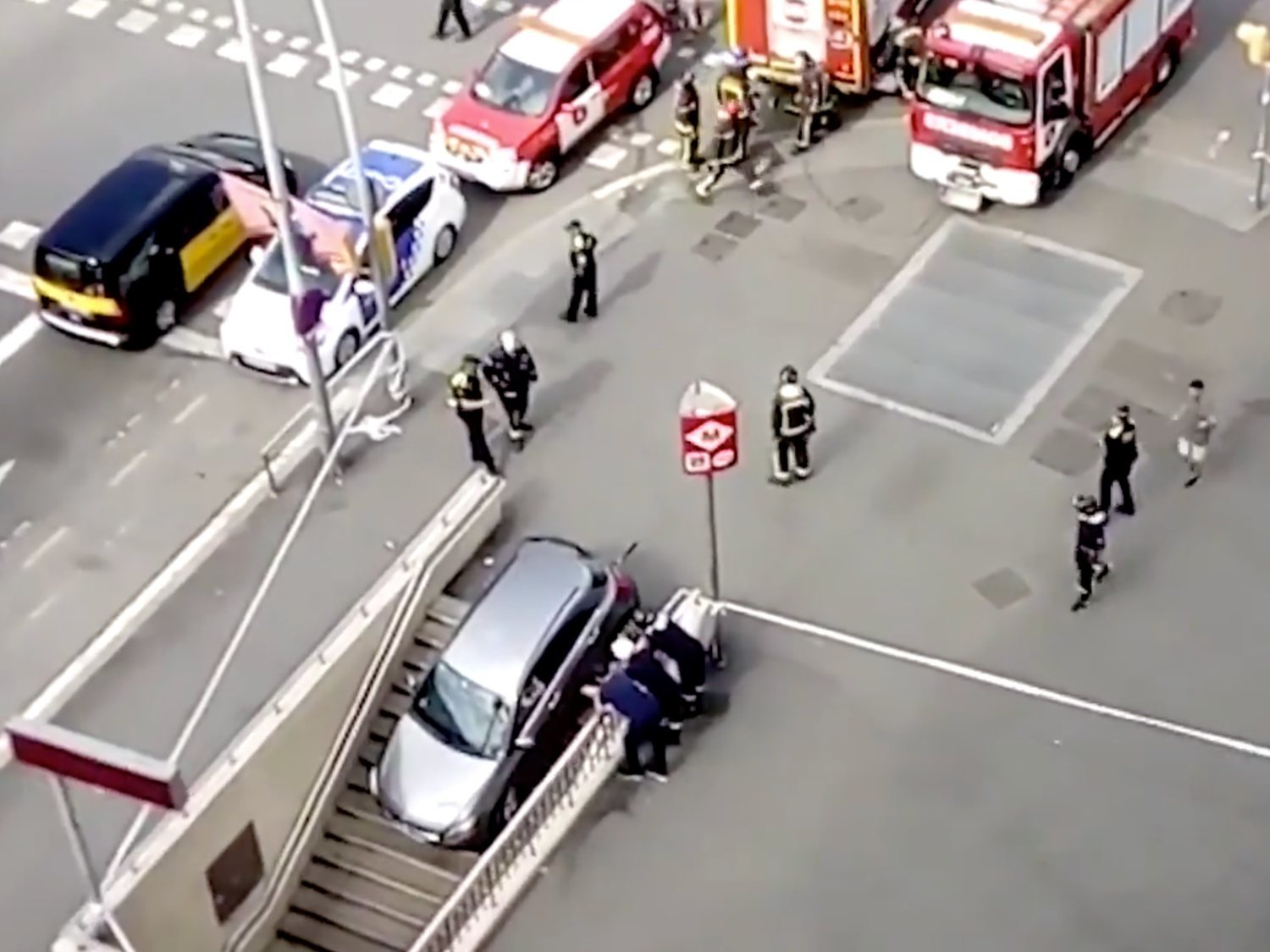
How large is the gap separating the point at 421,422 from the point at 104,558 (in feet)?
13.0

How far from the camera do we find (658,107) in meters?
34.8

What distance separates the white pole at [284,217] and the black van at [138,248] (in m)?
2.92

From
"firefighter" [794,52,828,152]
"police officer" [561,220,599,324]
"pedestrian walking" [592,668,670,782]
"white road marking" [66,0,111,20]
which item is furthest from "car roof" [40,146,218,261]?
"pedestrian walking" [592,668,670,782]

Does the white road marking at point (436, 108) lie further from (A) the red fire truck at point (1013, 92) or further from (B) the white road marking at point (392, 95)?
(A) the red fire truck at point (1013, 92)

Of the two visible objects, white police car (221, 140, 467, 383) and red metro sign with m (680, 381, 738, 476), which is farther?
white police car (221, 140, 467, 383)

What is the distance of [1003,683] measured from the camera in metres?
26.2

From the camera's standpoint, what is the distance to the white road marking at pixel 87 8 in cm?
3778

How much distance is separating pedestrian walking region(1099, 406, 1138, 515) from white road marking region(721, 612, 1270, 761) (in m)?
2.24

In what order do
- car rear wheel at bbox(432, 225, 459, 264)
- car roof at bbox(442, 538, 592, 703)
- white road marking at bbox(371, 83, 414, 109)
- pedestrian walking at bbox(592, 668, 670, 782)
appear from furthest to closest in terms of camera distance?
white road marking at bbox(371, 83, 414, 109) < car rear wheel at bbox(432, 225, 459, 264) < car roof at bbox(442, 538, 592, 703) < pedestrian walking at bbox(592, 668, 670, 782)

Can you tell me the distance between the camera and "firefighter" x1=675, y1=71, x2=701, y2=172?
32.8 metres

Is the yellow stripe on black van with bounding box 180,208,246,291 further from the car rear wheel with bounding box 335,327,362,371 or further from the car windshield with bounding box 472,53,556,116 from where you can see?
the car windshield with bounding box 472,53,556,116

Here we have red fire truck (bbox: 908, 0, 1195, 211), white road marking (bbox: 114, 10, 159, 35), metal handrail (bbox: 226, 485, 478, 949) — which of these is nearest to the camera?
metal handrail (bbox: 226, 485, 478, 949)

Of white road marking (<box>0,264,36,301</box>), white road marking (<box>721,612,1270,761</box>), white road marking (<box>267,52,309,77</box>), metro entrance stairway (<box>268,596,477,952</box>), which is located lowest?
metro entrance stairway (<box>268,596,477,952</box>)

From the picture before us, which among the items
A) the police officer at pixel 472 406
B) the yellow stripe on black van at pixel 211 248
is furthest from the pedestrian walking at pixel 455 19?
the police officer at pixel 472 406
